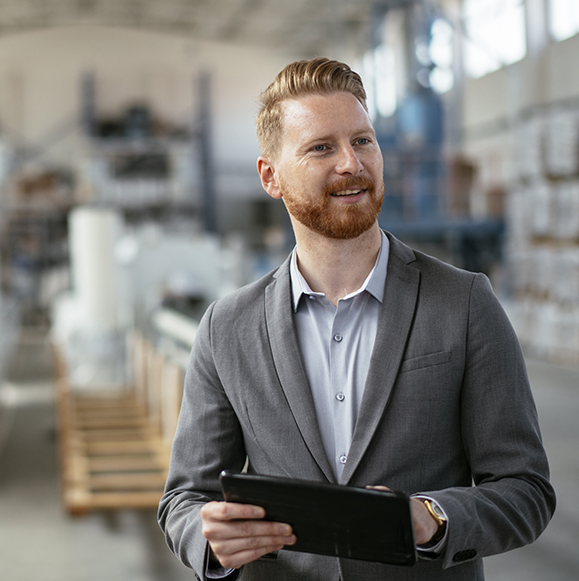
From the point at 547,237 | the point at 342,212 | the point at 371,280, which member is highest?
the point at 342,212

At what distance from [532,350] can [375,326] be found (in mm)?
8001

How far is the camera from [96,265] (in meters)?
5.79

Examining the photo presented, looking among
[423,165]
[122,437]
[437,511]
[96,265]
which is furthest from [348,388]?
[423,165]

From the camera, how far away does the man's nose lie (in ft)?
3.63

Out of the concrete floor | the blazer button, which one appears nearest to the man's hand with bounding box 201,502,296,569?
the blazer button

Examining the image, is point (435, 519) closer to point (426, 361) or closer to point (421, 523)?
point (421, 523)

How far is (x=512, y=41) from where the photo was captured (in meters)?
11.1

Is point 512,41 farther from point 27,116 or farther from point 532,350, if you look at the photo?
point 27,116

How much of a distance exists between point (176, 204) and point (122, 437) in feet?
35.0

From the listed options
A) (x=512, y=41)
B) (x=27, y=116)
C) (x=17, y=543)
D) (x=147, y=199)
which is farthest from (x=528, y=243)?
(x=27, y=116)

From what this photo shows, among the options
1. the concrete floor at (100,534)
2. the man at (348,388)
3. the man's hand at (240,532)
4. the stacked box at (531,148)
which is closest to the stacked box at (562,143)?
the stacked box at (531,148)

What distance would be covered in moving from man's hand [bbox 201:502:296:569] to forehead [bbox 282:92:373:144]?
0.56m

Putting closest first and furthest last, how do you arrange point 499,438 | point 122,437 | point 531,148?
point 499,438 → point 122,437 → point 531,148

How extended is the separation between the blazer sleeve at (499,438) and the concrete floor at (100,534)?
2397 mm
